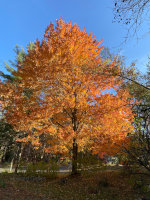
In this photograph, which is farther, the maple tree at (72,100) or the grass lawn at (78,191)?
the maple tree at (72,100)

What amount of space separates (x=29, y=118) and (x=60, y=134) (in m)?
2.14

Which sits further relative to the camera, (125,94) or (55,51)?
(55,51)

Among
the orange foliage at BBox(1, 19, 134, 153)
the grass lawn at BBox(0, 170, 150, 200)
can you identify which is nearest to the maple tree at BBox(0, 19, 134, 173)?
the orange foliage at BBox(1, 19, 134, 153)

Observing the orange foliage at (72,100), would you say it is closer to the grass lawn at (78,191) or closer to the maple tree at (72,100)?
the maple tree at (72,100)

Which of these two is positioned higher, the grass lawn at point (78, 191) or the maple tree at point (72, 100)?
the maple tree at point (72, 100)

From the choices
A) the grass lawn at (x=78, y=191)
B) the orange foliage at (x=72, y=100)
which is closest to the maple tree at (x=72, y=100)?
the orange foliage at (x=72, y=100)

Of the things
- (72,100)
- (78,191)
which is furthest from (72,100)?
(78,191)

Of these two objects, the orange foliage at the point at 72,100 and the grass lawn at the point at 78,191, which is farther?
the orange foliage at the point at 72,100

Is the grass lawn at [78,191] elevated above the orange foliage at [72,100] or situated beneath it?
situated beneath

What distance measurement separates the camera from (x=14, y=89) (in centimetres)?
948

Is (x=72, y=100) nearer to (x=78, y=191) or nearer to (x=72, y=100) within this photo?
(x=72, y=100)

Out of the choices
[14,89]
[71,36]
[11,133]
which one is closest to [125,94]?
[71,36]

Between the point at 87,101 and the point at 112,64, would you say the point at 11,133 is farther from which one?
the point at 112,64

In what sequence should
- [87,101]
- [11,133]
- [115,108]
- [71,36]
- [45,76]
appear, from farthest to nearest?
1. [11,133]
2. [71,36]
3. [87,101]
4. [45,76]
5. [115,108]
